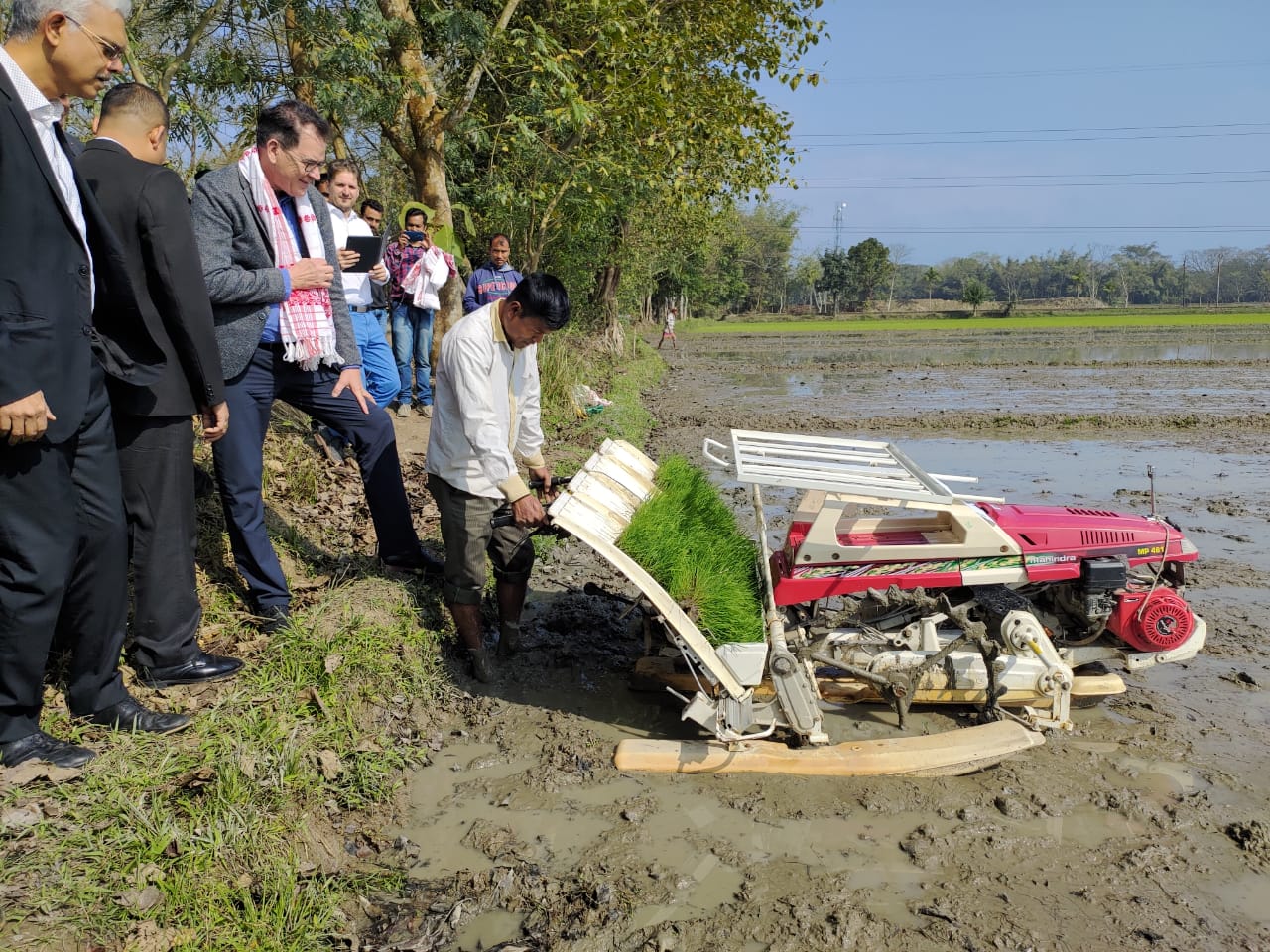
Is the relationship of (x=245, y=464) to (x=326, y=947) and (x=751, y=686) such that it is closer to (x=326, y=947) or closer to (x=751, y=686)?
(x=326, y=947)

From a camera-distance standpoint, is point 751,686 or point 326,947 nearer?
point 326,947

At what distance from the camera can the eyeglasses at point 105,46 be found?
2.66 meters

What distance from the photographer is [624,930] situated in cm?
287

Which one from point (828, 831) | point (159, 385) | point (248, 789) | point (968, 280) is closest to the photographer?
point (248, 789)

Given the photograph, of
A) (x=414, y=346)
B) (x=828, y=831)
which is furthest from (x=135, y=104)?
(x=414, y=346)

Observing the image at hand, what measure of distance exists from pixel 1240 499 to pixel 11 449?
1019cm

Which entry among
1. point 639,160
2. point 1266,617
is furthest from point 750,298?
point 1266,617

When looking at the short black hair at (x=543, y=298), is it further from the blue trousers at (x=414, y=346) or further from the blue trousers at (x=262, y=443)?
the blue trousers at (x=414, y=346)

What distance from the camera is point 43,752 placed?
286cm

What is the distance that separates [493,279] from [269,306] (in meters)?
5.65

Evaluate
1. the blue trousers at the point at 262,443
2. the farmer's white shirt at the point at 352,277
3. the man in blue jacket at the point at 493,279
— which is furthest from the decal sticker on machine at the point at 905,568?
the man in blue jacket at the point at 493,279

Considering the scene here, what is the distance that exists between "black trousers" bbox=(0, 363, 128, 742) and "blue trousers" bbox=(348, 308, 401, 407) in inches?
159

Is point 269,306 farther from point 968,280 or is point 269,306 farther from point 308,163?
point 968,280

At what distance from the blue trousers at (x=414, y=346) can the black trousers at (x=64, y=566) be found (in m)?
5.56
